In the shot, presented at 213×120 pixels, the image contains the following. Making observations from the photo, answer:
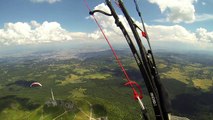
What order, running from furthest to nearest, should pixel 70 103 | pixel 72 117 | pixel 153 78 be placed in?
pixel 70 103 < pixel 72 117 < pixel 153 78

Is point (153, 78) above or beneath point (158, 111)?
above

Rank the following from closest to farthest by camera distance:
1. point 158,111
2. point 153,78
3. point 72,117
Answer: point 158,111, point 153,78, point 72,117

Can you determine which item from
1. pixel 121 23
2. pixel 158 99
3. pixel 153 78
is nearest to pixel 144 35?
pixel 121 23

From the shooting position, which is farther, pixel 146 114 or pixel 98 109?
pixel 98 109

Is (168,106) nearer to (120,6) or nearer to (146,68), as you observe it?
(146,68)

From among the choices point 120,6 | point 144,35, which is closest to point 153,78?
point 144,35

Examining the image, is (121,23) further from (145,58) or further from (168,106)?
(168,106)

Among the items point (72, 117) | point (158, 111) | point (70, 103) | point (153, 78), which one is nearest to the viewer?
point (158, 111)

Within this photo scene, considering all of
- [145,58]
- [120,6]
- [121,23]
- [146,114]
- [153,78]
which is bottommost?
[146,114]

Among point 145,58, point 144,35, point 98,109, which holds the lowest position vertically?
point 98,109
